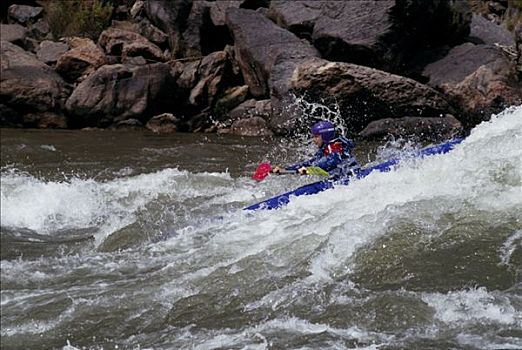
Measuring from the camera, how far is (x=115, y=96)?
41.0 ft

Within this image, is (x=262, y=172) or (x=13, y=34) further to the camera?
(x=13, y=34)

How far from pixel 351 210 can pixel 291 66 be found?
6.93m

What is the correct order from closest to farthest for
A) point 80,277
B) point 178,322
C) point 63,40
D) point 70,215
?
point 178,322 < point 80,277 < point 70,215 < point 63,40

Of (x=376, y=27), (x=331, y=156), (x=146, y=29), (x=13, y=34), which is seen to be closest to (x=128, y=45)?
(x=146, y=29)

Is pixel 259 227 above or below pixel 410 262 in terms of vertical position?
below

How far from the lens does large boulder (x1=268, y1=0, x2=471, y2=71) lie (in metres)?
13.0

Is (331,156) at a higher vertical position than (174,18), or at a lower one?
higher

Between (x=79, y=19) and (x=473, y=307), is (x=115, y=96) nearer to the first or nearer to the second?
(x=79, y=19)

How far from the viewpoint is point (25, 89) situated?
12281 mm

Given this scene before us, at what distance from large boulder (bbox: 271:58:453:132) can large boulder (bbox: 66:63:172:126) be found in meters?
3.02

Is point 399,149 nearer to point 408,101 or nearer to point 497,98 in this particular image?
point 408,101

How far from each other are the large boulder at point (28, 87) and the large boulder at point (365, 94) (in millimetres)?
4616

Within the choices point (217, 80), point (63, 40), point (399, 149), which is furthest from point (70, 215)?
point (63, 40)

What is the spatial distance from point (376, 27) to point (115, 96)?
5.17 m
